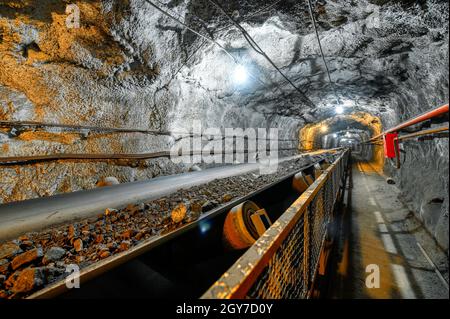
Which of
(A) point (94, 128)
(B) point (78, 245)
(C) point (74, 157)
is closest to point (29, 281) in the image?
(B) point (78, 245)

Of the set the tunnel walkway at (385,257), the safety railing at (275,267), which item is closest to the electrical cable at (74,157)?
the safety railing at (275,267)

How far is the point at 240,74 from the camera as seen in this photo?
7.68 metres

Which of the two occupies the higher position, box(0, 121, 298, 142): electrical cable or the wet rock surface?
box(0, 121, 298, 142): electrical cable

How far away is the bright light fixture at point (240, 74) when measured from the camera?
7411mm

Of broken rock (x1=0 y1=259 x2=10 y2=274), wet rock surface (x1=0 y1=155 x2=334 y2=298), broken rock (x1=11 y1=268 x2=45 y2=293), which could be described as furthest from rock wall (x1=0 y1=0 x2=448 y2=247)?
broken rock (x1=11 y1=268 x2=45 y2=293)

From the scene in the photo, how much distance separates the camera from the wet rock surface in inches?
64.8

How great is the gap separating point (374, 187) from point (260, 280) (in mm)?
10038

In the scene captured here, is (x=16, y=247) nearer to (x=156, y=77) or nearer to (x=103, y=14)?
(x=103, y=14)

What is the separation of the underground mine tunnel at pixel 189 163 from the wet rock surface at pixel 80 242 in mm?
16

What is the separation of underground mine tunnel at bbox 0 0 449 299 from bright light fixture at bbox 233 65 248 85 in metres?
0.05

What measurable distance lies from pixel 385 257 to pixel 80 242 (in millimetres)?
4535

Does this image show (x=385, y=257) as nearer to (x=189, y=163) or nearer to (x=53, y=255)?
(x=53, y=255)

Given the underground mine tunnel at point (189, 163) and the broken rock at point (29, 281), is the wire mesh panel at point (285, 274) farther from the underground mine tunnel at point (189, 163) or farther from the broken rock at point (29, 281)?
the broken rock at point (29, 281)

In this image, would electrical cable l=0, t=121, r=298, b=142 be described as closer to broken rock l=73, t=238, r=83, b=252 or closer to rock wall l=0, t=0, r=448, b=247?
rock wall l=0, t=0, r=448, b=247
